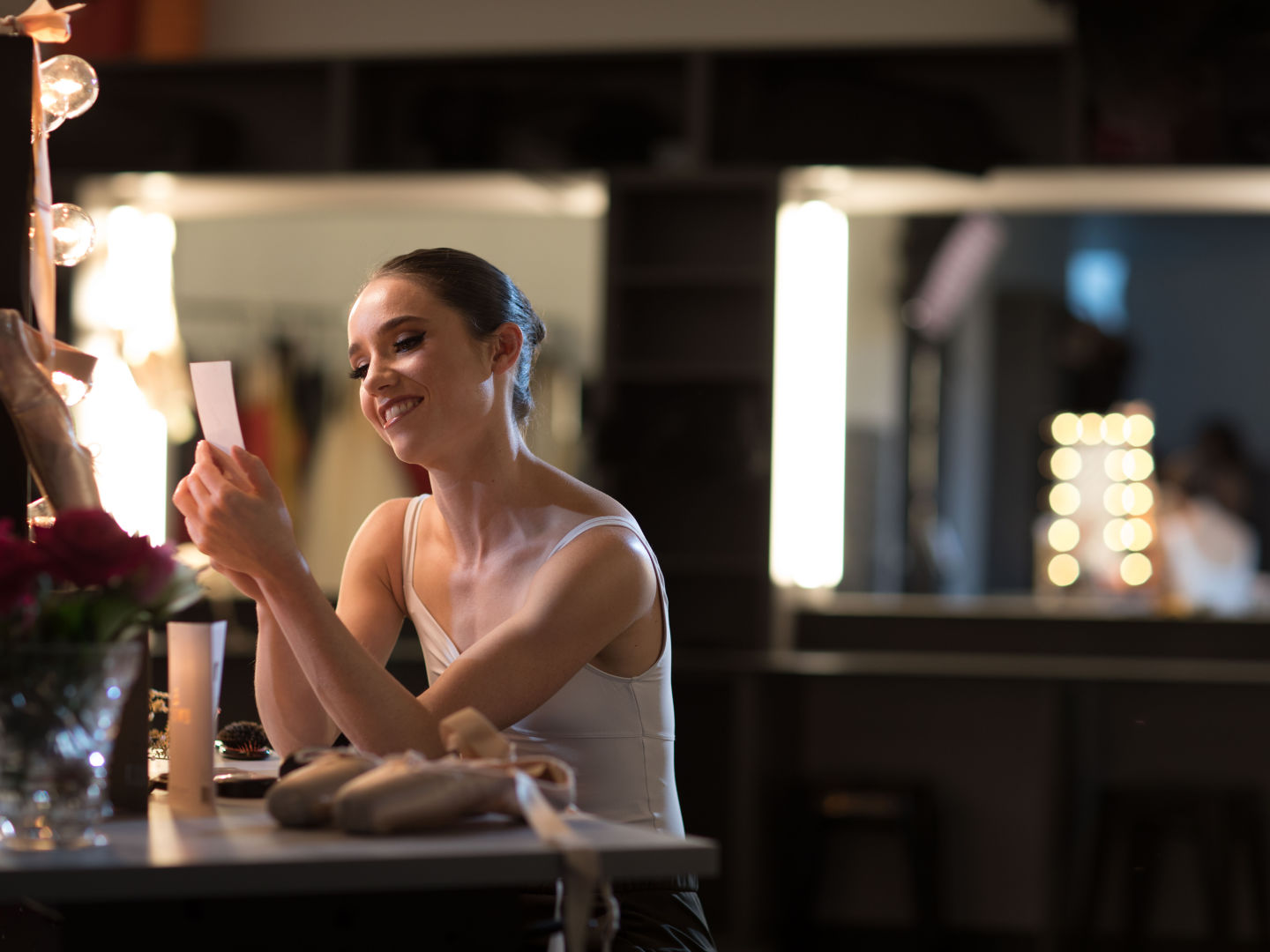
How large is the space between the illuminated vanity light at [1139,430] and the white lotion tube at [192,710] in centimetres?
578

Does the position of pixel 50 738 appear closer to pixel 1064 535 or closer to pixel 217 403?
pixel 217 403

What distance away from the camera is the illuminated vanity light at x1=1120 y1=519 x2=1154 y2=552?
6.05 meters

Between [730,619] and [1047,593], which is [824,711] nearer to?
[730,619]

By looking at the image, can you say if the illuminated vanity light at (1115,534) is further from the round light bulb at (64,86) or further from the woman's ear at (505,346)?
the round light bulb at (64,86)

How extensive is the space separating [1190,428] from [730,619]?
312cm

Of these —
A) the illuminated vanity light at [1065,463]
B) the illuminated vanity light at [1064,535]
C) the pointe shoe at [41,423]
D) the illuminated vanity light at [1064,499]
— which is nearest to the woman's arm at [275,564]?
the pointe shoe at [41,423]

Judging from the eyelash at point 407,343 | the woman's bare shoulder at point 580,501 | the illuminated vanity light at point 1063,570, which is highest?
the eyelash at point 407,343

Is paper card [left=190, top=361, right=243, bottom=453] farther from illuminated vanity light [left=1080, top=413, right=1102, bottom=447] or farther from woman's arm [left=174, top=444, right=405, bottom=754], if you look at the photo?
illuminated vanity light [left=1080, top=413, right=1102, bottom=447]

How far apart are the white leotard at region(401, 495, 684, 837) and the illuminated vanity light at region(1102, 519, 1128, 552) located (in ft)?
15.7

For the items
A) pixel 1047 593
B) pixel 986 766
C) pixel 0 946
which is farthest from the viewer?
pixel 1047 593

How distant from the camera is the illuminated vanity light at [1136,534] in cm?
605

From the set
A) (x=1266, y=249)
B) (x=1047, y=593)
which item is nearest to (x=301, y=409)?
(x=1047, y=593)

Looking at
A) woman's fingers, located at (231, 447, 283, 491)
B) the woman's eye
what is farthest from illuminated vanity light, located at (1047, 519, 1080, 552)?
woman's fingers, located at (231, 447, 283, 491)

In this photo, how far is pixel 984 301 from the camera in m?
6.80
